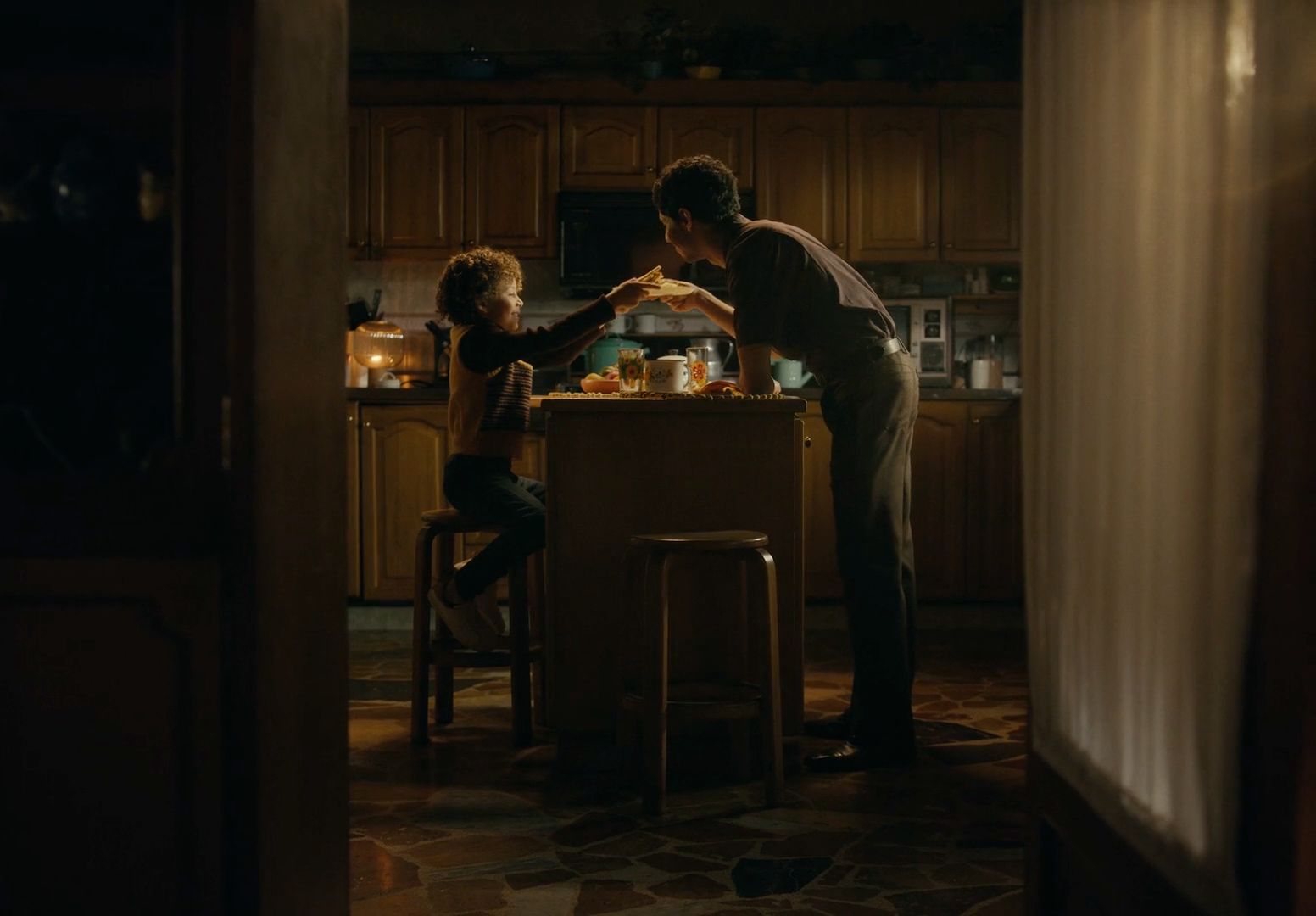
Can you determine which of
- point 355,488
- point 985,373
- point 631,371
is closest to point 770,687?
point 631,371

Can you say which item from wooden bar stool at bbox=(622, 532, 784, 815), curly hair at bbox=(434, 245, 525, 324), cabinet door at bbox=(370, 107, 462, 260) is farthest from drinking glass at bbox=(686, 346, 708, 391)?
cabinet door at bbox=(370, 107, 462, 260)

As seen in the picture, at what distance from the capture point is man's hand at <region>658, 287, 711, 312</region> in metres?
3.32

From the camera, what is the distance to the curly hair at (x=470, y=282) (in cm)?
336

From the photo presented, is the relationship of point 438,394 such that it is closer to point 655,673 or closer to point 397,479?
point 397,479

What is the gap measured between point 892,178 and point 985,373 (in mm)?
1044

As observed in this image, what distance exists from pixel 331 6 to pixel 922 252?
178 inches

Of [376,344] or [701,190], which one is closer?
[701,190]

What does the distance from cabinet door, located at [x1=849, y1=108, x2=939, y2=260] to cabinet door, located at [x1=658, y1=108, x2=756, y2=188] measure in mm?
497

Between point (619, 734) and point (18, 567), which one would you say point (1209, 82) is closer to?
point (18, 567)

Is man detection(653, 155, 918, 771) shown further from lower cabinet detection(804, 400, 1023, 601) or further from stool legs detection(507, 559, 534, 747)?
lower cabinet detection(804, 400, 1023, 601)

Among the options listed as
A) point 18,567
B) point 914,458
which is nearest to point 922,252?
point 914,458

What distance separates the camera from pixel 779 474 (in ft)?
9.75

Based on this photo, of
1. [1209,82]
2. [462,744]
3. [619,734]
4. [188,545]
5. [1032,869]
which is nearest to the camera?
[1209,82]

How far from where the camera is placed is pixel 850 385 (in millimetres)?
3104
